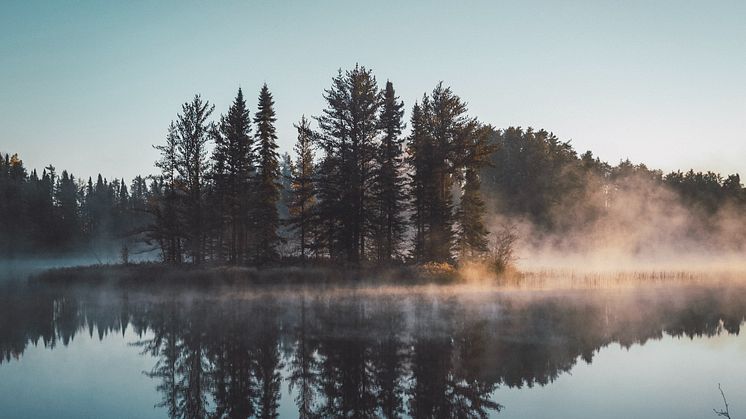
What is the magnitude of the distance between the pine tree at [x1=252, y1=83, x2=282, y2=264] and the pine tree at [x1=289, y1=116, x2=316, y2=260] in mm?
1734

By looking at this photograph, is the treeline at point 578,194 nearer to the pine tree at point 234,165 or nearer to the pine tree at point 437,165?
the pine tree at point 437,165

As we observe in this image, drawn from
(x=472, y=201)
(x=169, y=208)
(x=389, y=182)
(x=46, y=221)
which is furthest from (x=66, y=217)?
(x=472, y=201)

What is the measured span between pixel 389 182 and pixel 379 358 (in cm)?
2695

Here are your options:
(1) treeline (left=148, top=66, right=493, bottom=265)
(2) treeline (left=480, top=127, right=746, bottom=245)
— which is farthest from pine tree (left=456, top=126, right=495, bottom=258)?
(2) treeline (left=480, top=127, right=746, bottom=245)

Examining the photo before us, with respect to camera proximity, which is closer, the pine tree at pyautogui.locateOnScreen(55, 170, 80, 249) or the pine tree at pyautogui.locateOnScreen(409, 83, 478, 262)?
the pine tree at pyautogui.locateOnScreen(409, 83, 478, 262)

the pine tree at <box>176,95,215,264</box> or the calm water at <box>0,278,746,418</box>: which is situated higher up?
the pine tree at <box>176,95,215,264</box>

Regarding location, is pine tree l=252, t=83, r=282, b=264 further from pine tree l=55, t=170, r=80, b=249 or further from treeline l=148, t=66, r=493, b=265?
pine tree l=55, t=170, r=80, b=249

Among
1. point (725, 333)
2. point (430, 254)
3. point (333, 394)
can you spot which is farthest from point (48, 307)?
point (725, 333)

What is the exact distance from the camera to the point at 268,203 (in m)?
42.3

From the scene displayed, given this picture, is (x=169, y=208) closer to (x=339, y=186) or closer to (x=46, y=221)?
(x=339, y=186)

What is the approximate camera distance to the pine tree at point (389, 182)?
135ft

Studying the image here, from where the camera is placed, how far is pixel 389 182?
135 ft

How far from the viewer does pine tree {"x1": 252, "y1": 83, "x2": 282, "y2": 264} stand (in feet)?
136

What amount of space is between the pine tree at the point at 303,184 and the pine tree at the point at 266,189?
173 centimetres
